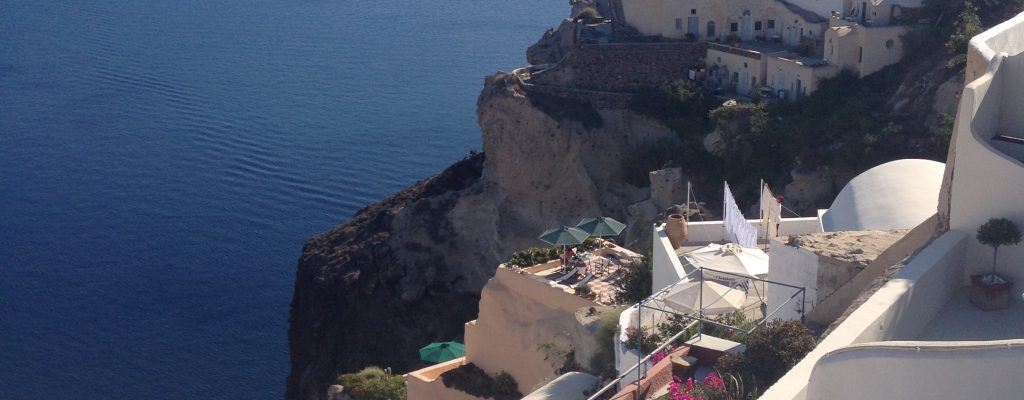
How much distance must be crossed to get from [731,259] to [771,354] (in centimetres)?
742

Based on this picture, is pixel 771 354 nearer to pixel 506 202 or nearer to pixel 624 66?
pixel 624 66

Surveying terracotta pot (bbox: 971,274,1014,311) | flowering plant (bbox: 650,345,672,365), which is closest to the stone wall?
flowering plant (bbox: 650,345,672,365)

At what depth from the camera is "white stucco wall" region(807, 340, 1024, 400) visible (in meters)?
8.66

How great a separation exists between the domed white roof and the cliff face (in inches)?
801

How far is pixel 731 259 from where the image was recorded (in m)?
19.1

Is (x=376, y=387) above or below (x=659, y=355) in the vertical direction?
below

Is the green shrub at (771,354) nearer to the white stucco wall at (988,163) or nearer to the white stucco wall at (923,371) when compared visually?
the white stucco wall at (923,371)

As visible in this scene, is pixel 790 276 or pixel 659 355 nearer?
pixel 659 355

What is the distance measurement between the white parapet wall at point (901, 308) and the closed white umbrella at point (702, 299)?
10.3 ft

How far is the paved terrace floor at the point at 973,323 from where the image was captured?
475 inches

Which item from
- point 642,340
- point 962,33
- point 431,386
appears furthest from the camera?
point 962,33

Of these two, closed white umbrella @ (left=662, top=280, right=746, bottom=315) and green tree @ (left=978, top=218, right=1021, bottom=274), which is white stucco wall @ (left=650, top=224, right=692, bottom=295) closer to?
closed white umbrella @ (left=662, top=280, right=746, bottom=315)

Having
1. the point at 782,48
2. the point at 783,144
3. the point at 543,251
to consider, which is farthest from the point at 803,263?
the point at 782,48

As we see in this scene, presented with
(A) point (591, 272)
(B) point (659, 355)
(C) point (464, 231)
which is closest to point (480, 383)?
(A) point (591, 272)
